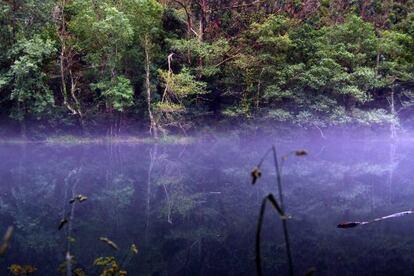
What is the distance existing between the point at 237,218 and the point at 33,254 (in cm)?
455

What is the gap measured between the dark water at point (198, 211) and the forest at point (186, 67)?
13.3ft

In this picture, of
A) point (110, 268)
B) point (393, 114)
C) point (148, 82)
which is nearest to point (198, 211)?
point (110, 268)

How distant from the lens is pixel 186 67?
25.9 meters

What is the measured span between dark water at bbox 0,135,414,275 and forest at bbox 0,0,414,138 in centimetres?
407

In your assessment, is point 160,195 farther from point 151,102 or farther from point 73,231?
point 151,102

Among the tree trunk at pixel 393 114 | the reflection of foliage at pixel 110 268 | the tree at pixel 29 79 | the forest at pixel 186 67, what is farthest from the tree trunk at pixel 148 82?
the reflection of foliage at pixel 110 268

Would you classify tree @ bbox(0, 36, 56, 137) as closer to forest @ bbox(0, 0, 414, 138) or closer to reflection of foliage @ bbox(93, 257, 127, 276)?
forest @ bbox(0, 0, 414, 138)

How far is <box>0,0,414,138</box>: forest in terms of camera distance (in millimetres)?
23594

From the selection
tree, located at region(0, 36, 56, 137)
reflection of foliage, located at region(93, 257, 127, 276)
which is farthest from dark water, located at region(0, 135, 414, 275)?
tree, located at region(0, 36, 56, 137)

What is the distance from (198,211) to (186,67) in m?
16.1

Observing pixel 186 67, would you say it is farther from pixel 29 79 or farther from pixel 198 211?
pixel 198 211

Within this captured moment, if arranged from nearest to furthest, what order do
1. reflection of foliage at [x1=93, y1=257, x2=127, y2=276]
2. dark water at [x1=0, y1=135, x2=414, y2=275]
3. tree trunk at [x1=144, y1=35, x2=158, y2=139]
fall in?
reflection of foliage at [x1=93, y1=257, x2=127, y2=276], dark water at [x1=0, y1=135, x2=414, y2=275], tree trunk at [x1=144, y1=35, x2=158, y2=139]

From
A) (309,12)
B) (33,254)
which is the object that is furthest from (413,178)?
(309,12)

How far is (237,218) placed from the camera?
33.9ft
